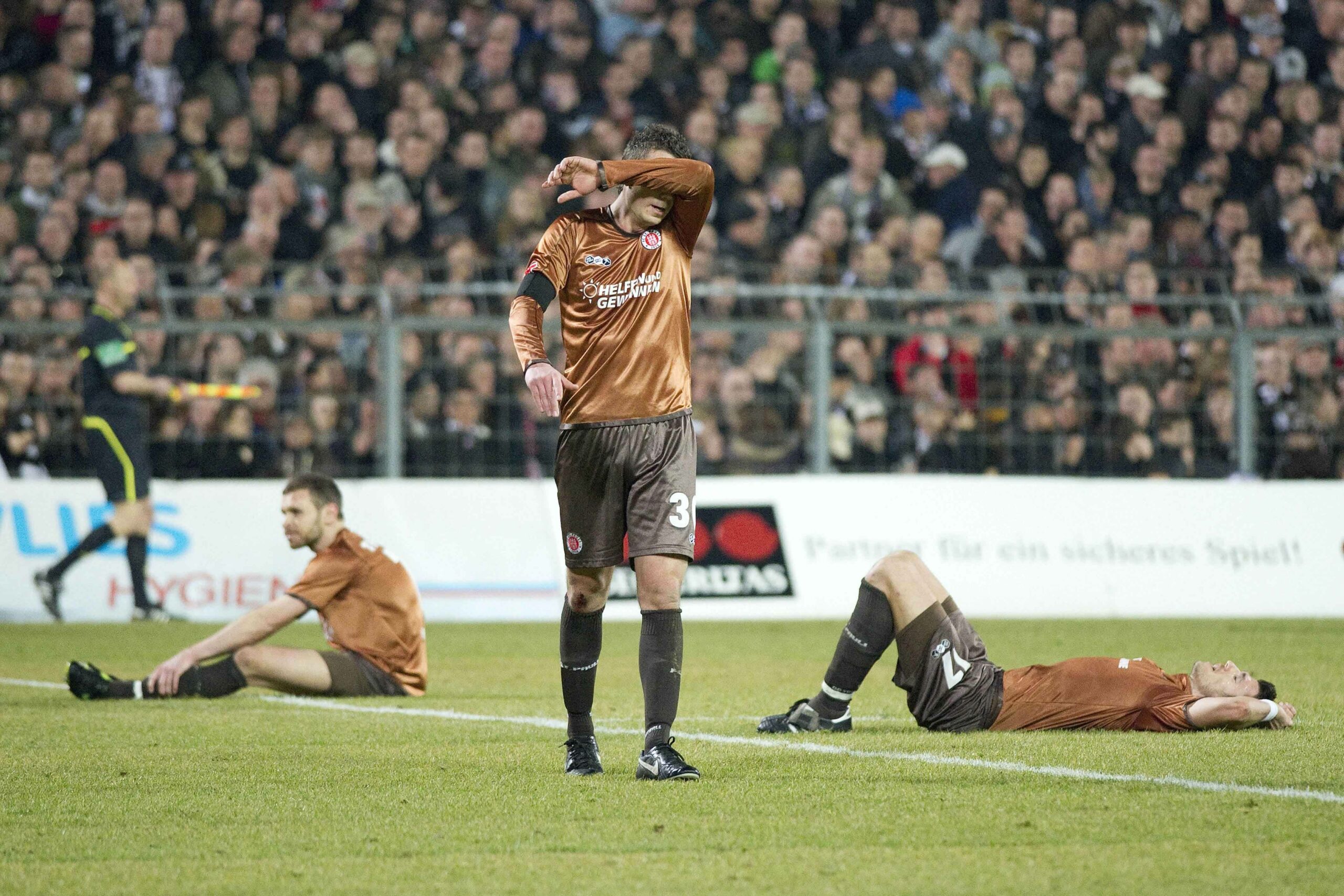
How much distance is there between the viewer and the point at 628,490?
568 cm

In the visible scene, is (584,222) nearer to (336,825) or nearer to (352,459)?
(336,825)

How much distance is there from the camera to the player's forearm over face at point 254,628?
772cm

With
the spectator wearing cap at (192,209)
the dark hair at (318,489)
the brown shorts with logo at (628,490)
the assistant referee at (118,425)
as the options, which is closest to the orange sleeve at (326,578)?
the dark hair at (318,489)

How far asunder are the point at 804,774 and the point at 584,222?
1.83m

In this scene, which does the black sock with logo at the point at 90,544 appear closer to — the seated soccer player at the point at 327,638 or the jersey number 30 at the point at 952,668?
the seated soccer player at the point at 327,638

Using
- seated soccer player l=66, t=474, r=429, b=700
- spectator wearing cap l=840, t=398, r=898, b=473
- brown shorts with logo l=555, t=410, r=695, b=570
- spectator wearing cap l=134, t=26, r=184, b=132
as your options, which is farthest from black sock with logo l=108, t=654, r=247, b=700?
spectator wearing cap l=134, t=26, r=184, b=132

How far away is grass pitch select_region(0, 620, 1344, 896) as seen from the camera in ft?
13.3

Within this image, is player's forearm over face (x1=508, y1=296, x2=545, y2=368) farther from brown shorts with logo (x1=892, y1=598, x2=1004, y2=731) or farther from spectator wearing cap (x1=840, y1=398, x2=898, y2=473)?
spectator wearing cap (x1=840, y1=398, x2=898, y2=473)

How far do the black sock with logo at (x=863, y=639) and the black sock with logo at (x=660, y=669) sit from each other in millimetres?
1102

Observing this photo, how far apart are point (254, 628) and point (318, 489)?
2.23ft

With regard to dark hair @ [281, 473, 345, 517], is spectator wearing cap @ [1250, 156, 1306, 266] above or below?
above

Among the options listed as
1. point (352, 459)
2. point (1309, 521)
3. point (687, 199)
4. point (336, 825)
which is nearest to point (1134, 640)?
point (1309, 521)

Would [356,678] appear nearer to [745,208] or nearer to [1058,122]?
[745,208]

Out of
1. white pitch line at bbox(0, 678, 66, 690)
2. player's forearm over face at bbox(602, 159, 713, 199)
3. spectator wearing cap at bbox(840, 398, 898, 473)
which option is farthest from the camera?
spectator wearing cap at bbox(840, 398, 898, 473)
